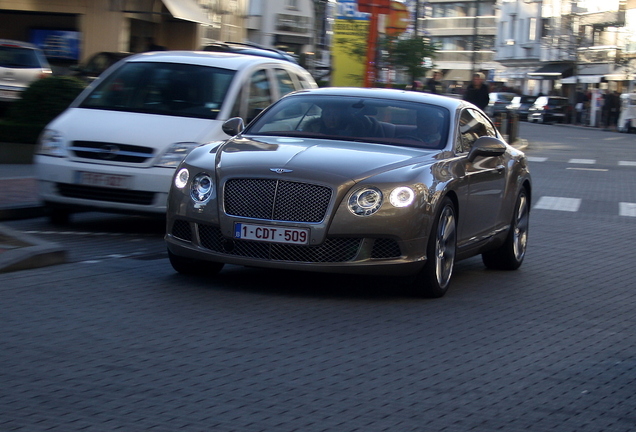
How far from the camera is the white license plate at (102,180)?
9875 mm

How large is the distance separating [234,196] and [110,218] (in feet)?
14.5

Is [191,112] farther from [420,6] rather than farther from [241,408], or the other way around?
[420,6]

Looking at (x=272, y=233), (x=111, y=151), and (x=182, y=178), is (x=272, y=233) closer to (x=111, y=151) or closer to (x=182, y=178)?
(x=182, y=178)

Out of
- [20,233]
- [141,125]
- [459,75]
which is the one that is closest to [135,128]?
[141,125]

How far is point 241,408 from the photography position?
461cm

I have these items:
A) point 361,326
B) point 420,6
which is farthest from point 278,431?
point 420,6

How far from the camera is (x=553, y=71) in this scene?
285 ft

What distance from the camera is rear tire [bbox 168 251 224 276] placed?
7.93 metres

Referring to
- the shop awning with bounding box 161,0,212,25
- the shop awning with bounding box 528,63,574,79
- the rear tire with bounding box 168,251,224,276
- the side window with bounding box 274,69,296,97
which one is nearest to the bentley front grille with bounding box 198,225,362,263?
the rear tire with bounding box 168,251,224,276

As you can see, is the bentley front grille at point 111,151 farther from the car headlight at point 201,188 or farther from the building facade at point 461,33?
the building facade at point 461,33

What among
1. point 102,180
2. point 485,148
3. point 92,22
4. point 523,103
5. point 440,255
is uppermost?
point 92,22

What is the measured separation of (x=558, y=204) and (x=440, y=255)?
9.26m

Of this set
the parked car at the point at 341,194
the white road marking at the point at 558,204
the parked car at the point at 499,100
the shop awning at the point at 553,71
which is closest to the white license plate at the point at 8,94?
the white road marking at the point at 558,204

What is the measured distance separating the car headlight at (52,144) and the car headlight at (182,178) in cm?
270
